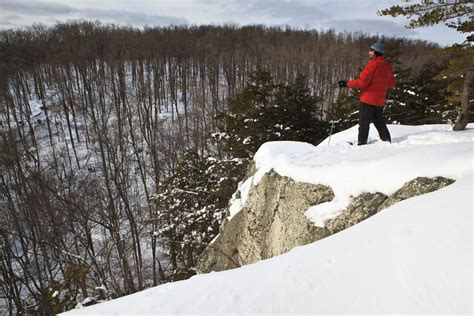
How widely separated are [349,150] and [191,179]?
38.0 feet

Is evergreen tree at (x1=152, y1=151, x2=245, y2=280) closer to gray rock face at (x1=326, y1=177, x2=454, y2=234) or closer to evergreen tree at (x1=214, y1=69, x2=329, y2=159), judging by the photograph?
evergreen tree at (x1=214, y1=69, x2=329, y2=159)

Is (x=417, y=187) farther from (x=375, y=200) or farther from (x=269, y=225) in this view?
(x=269, y=225)

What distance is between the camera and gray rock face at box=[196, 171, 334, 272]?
5.93 m

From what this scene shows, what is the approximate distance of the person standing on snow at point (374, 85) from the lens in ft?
19.5

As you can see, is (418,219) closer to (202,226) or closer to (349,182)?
(349,182)

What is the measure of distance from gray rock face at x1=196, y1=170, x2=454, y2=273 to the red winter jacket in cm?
214

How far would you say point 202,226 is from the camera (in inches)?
633

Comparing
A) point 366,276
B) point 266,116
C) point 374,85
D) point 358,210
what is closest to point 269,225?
point 358,210

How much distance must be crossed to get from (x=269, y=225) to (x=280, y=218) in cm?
67

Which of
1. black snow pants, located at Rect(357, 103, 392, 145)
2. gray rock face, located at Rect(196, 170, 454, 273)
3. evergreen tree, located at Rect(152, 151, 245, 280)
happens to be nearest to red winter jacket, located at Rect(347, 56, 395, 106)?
black snow pants, located at Rect(357, 103, 392, 145)

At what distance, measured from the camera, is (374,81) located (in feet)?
20.1

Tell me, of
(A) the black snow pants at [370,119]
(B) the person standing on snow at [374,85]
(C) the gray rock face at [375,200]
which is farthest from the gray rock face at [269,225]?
(B) the person standing on snow at [374,85]

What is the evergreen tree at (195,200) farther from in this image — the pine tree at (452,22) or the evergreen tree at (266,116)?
the pine tree at (452,22)

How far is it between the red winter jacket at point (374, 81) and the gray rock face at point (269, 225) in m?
2.14
